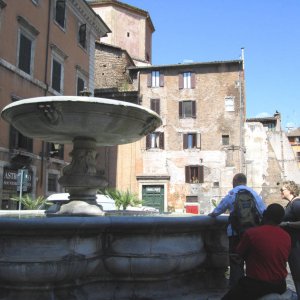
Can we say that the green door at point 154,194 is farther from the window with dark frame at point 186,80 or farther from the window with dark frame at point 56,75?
the window with dark frame at point 56,75

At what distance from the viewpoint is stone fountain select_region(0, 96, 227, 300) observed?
361 centimetres

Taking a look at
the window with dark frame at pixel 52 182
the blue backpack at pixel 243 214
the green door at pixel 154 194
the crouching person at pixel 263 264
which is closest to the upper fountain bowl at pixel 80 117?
the blue backpack at pixel 243 214

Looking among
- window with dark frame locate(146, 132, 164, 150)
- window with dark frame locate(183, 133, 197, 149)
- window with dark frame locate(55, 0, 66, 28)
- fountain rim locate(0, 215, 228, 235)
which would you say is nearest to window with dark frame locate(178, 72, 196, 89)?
window with dark frame locate(183, 133, 197, 149)

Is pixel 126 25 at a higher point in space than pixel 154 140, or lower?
higher

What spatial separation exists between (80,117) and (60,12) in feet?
58.7

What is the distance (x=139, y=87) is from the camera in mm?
33500

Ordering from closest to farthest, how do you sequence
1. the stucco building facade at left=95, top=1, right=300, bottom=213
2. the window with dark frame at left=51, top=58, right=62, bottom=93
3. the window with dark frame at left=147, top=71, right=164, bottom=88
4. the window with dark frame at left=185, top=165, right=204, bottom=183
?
the window with dark frame at left=51, top=58, right=62, bottom=93 < the window with dark frame at left=185, top=165, right=204, bottom=183 < the stucco building facade at left=95, top=1, right=300, bottom=213 < the window with dark frame at left=147, top=71, right=164, bottom=88

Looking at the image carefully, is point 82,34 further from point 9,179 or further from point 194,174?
point 194,174

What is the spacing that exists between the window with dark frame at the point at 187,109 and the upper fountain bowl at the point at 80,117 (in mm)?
27176

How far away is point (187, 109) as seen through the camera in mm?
33094

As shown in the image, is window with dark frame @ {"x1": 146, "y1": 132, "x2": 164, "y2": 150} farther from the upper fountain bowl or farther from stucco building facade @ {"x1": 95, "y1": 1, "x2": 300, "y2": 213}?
the upper fountain bowl

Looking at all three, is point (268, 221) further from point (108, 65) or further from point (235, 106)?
point (108, 65)

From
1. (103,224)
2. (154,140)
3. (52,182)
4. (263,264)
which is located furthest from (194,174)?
(263,264)

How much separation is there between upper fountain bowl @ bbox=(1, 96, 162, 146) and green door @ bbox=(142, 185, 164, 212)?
26456mm
